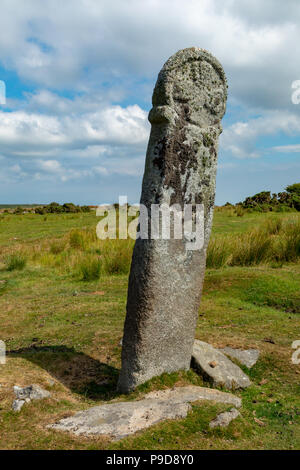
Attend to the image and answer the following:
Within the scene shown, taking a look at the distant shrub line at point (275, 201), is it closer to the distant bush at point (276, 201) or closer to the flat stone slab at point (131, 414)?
the distant bush at point (276, 201)

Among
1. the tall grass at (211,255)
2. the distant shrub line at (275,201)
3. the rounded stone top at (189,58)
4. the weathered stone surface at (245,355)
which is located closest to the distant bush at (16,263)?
the tall grass at (211,255)

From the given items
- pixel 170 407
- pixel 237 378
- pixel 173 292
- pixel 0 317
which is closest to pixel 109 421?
pixel 170 407

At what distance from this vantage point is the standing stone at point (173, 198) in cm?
529

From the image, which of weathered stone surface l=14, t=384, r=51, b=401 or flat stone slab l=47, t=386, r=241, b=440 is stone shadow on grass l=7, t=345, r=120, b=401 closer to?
weathered stone surface l=14, t=384, r=51, b=401

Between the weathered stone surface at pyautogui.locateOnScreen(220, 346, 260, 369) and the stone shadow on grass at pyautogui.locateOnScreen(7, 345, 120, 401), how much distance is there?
1.67 meters

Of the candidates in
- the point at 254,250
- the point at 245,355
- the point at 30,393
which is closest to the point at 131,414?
the point at 30,393

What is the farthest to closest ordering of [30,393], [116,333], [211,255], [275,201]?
[275,201] → [211,255] → [116,333] → [30,393]

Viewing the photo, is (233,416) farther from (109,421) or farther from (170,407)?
(109,421)

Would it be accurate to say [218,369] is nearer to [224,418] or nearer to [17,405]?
[224,418]

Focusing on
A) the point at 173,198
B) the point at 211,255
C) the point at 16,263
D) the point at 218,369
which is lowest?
the point at 218,369

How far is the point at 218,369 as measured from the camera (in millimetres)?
6020

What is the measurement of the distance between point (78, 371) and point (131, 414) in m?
1.97

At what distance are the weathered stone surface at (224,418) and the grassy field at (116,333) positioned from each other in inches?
2.3

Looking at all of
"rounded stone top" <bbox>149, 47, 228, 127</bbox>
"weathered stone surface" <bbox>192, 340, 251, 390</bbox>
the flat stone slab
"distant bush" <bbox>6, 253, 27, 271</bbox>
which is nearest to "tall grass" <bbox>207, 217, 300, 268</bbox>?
"distant bush" <bbox>6, 253, 27, 271</bbox>
